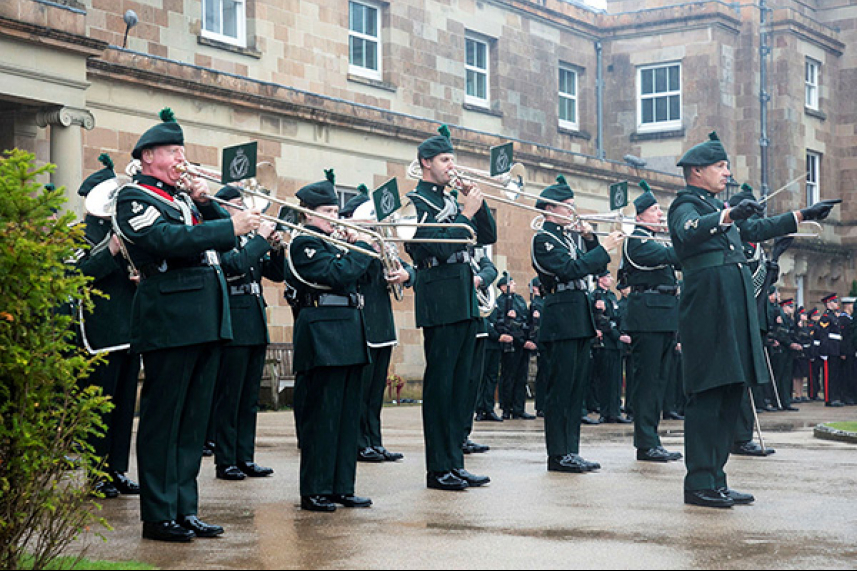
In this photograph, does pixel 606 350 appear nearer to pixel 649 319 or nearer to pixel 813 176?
pixel 649 319

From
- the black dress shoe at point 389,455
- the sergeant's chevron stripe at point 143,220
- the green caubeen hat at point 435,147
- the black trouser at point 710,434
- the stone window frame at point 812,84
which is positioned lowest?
the black dress shoe at point 389,455

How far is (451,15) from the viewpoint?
26.9m

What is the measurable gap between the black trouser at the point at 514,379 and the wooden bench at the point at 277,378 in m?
3.05

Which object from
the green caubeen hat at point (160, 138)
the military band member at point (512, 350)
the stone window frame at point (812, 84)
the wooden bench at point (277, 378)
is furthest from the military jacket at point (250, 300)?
the stone window frame at point (812, 84)

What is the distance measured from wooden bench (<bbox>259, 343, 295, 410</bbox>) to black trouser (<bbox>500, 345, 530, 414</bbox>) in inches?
120

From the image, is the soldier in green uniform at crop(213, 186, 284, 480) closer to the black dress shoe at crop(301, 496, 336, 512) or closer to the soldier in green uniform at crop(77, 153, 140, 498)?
the soldier in green uniform at crop(77, 153, 140, 498)

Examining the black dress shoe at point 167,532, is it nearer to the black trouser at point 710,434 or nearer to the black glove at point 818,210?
the black trouser at point 710,434

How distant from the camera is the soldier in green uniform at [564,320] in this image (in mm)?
10281

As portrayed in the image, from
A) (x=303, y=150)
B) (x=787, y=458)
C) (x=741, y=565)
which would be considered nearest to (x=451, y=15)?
(x=303, y=150)

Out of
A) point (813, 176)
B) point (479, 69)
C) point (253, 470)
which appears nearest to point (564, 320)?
point (253, 470)

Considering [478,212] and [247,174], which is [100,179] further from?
[478,212]

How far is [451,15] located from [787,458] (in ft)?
55.8

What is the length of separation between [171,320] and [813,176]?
33.2 m

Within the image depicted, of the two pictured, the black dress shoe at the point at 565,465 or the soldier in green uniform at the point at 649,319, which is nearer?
the black dress shoe at the point at 565,465
